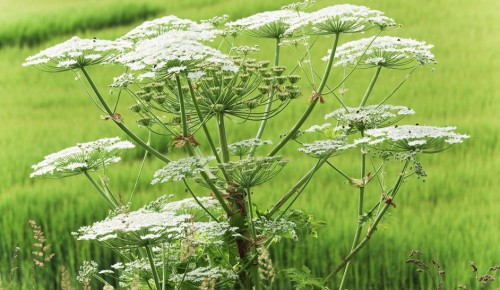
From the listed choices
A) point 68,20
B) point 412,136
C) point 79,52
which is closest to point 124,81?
point 79,52

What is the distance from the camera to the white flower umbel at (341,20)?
10.2ft

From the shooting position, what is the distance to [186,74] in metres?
2.99

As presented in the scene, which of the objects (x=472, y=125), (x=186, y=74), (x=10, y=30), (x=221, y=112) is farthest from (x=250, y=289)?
(x=10, y=30)

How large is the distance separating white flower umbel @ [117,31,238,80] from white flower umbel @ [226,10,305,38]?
Result: 0.37 meters

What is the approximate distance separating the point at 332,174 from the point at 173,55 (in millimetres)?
3114

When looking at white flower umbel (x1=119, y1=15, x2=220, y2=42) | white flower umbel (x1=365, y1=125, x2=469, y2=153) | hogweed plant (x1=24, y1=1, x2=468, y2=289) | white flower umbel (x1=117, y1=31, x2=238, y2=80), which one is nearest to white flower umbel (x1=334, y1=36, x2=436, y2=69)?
hogweed plant (x1=24, y1=1, x2=468, y2=289)

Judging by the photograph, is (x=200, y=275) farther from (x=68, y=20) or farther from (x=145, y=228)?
(x=68, y=20)

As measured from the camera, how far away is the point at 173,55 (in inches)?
111

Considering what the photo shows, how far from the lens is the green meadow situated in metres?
→ 5.04

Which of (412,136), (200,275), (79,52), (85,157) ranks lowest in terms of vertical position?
(200,275)

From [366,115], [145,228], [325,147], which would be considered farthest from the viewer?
[366,115]

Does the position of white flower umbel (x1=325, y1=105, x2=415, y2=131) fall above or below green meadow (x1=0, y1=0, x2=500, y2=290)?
above

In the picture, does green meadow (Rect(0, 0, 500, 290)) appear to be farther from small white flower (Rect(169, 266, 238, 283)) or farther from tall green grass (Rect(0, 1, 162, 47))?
small white flower (Rect(169, 266, 238, 283))

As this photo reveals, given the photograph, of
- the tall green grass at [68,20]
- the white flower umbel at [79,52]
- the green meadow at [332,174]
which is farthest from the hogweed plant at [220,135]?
the tall green grass at [68,20]
